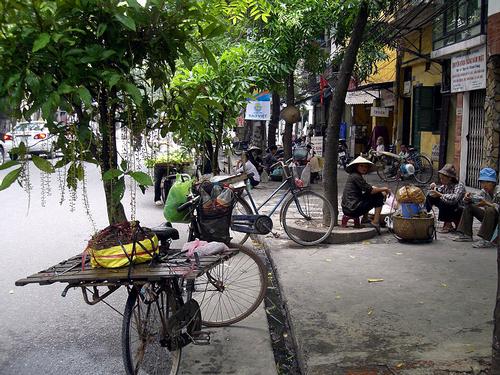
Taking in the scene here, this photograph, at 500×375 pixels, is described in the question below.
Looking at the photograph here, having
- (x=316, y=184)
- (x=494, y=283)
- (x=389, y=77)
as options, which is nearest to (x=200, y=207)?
(x=494, y=283)

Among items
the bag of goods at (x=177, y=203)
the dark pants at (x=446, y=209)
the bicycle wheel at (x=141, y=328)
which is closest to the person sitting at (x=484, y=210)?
the dark pants at (x=446, y=209)

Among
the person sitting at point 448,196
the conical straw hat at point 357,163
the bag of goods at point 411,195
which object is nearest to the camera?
the bag of goods at point 411,195

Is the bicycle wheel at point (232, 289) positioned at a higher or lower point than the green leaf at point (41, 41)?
lower

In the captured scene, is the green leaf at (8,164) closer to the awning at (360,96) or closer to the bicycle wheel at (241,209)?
the bicycle wheel at (241,209)

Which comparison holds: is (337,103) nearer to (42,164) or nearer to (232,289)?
(232,289)

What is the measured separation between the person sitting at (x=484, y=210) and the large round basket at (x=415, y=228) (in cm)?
46

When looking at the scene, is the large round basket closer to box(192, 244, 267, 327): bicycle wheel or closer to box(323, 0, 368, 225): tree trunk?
box(323, 0, 368, 225): tree trunk

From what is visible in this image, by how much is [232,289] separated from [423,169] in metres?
11.6

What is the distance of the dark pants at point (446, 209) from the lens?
7.88 m

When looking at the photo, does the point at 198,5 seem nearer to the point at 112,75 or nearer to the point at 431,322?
the point at 112,75

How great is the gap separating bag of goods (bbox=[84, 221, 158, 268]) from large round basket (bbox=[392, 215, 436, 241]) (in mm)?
4649

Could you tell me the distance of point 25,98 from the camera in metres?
3.42

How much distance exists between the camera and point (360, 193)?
7.92 m

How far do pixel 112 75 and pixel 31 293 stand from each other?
3450 mm
